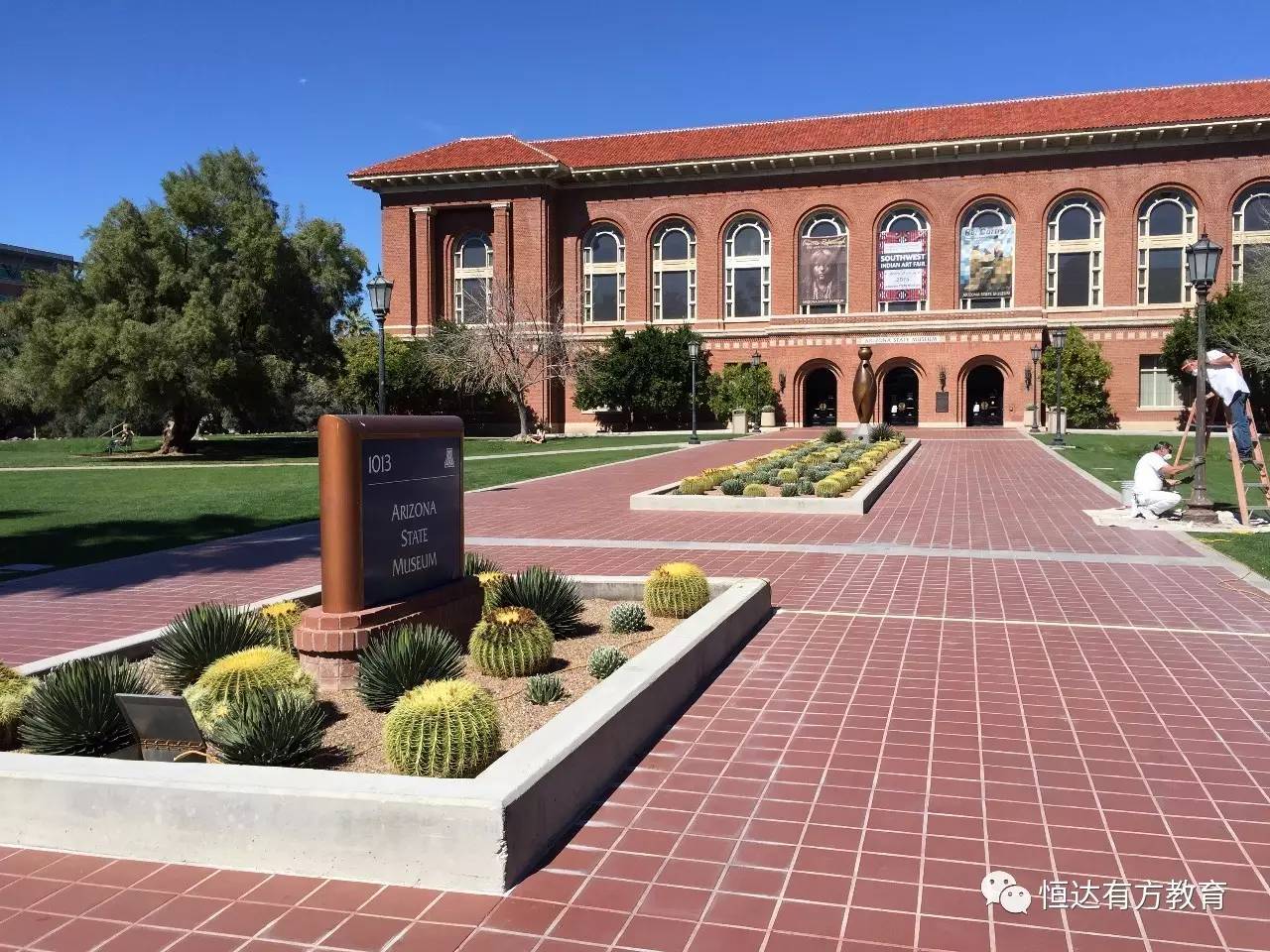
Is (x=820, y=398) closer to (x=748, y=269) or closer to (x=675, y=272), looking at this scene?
(x=748, y=269)

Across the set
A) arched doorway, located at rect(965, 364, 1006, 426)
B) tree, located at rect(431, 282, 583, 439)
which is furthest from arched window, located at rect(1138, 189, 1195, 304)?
tree, located at rect(431, 282, 583, 439)

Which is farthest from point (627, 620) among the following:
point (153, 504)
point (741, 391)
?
point (741, 391)

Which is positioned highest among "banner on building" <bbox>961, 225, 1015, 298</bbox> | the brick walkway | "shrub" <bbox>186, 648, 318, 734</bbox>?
"banner on building" <bbox>961, 225, 1015, 298</bbox>

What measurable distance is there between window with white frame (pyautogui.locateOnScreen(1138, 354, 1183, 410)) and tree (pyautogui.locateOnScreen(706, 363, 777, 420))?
17.3m

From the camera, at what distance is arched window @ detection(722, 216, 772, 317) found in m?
50.5

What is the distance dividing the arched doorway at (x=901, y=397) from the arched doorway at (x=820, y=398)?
2815mm

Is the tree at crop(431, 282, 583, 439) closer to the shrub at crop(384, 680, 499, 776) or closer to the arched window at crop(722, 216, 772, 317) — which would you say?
the arched window at crop(722, 216, 772, 317)

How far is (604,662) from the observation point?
6.21 metres

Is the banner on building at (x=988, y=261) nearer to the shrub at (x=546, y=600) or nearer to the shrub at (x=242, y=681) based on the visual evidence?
the shrub at (x=546, y=600)

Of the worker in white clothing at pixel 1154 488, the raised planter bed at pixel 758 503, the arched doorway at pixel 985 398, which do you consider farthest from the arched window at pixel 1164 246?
the raised planter bed at pixel 758 503

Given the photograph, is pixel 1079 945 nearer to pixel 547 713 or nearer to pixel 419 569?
pixel 547 713

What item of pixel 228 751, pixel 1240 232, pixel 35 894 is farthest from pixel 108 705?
pixel 1240 232

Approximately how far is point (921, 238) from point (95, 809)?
48.1 metres

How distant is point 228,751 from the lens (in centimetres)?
450
